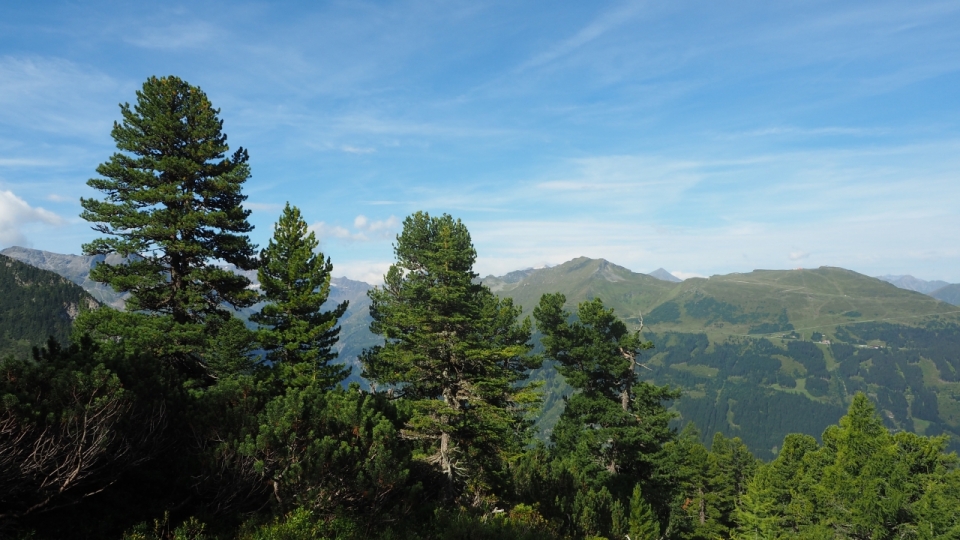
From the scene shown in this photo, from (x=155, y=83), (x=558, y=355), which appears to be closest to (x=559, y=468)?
(x=558, y=355)

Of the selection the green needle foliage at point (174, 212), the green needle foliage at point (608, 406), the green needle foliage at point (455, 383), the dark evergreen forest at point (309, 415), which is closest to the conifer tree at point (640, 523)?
the dark evergreen forest at point (309, 415)

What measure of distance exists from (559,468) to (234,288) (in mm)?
20847

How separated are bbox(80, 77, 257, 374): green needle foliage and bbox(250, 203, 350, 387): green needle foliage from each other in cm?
126

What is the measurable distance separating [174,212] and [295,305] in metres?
6.96

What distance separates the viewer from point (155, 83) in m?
22.5

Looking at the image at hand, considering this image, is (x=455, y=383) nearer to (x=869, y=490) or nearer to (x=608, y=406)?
(x=608, y=406)

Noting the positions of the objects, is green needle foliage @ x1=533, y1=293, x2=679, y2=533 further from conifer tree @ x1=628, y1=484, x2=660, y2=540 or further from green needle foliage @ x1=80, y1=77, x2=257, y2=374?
green needle foliage @ x1=80, y1=77, x2=257, y2=374

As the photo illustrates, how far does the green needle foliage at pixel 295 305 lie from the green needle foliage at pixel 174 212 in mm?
1257

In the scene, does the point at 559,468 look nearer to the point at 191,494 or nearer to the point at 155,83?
the point at 191,494

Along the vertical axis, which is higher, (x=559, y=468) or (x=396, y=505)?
(x=396, y=505)

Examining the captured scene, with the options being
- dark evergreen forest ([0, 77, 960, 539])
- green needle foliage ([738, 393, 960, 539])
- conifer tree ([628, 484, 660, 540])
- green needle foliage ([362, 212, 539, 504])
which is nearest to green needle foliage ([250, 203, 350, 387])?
dark evergreen forest ([0, 77, 960, 539])

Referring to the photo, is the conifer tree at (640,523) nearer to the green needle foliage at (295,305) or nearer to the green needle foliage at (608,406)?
the green needle foliage at (608,406)

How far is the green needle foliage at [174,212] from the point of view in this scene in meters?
21.6

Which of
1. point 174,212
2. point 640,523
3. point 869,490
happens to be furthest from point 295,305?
point 869,490
